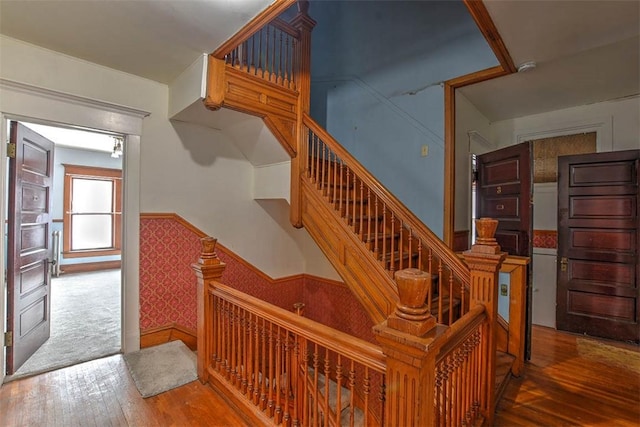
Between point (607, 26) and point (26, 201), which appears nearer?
point (607, 26)

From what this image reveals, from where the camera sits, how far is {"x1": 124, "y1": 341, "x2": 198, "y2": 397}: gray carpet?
2199 mm

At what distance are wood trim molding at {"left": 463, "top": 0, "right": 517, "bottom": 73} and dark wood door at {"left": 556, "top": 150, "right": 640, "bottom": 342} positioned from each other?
61.9 inches

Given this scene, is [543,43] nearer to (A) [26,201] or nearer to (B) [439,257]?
(B) [439,257]

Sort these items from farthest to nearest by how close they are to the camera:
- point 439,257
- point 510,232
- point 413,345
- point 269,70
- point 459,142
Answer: point 459,142, point 269,70, point 510,232, point 439,257, point 413,345

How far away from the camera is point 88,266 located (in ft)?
20.6

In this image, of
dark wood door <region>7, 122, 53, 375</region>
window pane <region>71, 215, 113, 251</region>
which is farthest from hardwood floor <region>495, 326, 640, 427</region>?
window pane <region>71, 215, 113, 251</region>

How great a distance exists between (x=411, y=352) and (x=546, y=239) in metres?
3.70

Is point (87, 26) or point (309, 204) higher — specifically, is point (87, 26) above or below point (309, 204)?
above

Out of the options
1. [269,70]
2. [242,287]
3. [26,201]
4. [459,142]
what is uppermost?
[269,70]

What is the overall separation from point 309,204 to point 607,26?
104 inches

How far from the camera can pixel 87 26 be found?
2035mm

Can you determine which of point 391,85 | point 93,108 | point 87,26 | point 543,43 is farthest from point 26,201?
point 543,43

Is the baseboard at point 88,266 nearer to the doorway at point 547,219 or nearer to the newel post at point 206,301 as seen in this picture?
the newel post at point 206,301

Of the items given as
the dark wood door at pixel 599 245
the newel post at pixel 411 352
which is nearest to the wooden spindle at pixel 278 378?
the newel post at pixel 411 352
